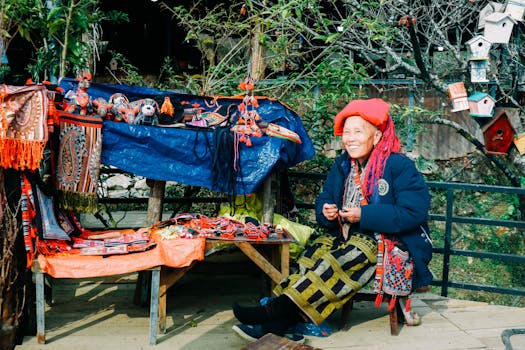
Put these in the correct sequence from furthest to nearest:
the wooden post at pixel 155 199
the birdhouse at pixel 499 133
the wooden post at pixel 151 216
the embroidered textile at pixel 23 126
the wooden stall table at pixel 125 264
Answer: the birdhouse at pixel 499 133 → the wooden post at pixel 155 199 → the wooden post at pixel 151 216 → the wooden stall table at pixel 125 264 → the embroidered textile at pixel 23 126

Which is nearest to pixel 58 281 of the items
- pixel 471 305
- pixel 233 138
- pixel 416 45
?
pixel 233 138

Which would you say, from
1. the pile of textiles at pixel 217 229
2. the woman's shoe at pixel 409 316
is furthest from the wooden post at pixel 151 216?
the woman's shoe at pixel 409 316

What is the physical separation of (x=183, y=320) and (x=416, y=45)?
3.98 m

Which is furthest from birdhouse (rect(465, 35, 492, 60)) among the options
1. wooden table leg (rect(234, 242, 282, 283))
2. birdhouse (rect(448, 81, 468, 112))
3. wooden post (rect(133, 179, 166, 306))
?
wooden post (rect(133, 179, 166, 306))

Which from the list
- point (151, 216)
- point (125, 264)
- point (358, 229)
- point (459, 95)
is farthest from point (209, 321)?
point (459, 95)

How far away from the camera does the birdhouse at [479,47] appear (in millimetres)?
5516

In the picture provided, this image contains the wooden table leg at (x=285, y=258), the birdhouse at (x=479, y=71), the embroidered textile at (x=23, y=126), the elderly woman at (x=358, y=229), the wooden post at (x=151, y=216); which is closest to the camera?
the embroidered textile at (x=23, y=126)

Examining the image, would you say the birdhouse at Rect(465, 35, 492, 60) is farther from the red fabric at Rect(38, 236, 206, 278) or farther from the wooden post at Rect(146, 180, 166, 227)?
the red fabric at Rect(38, 236, 206, 278)

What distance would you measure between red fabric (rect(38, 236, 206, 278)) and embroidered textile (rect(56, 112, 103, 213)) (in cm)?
44

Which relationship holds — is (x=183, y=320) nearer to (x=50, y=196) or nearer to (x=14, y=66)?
(x=50, y=196)

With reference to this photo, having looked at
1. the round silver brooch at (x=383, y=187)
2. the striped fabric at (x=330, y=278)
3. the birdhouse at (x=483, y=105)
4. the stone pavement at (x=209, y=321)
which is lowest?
the stone pavement at (x=209, y=321)

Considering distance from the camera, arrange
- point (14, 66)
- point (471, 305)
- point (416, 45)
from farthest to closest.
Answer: point (14, 66), point (416, 45), point (471, 305)

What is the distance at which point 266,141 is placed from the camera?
421 cm

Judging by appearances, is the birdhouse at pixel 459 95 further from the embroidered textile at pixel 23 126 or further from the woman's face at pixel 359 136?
the embroidered textile at pixel 23 126
